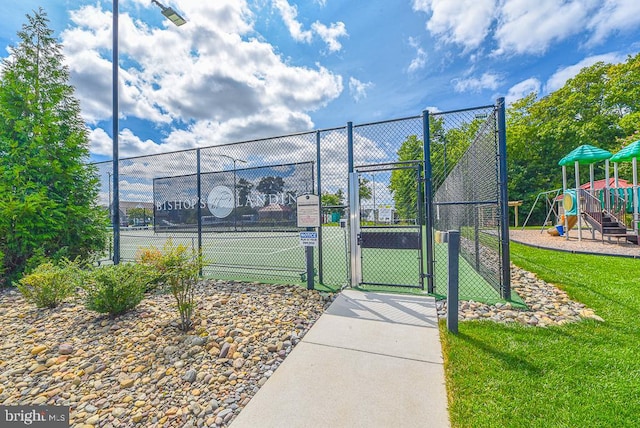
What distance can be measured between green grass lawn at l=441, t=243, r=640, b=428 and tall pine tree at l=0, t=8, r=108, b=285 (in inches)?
291

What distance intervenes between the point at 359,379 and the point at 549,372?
5.06ft

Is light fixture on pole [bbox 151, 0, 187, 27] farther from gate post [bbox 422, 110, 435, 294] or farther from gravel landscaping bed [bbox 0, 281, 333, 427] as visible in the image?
gravel landscaping bed [bbox 0, 281, 333, 427]

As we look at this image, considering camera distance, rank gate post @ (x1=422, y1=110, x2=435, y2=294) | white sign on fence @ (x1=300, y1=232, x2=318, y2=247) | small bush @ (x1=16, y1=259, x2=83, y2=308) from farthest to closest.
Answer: white sign on fence @ (x1=300, y1=232, x2=318, y2=247) → gate post @ (x1=422, y1=110, x2=435, y2=294) → small bush @ (x1=16, y1=259, x2=83, y2=308)

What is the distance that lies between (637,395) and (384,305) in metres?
2.42

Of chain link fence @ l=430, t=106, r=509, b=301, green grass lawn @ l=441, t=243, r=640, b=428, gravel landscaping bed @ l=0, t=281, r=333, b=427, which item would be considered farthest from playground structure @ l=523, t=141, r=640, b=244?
gravel landscaping bed @ l=0, t=281, r=333, b=427

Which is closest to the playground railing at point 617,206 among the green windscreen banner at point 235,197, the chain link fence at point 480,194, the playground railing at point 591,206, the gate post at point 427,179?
the playground railing at point 591,206

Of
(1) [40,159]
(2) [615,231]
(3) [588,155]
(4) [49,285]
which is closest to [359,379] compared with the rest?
(4) [49,285]

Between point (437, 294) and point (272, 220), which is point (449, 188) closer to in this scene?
point (437, 294)

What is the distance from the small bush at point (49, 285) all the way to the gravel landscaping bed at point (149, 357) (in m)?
0.15

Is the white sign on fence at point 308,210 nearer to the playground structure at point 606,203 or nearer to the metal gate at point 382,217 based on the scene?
the metal gate at point 382,217

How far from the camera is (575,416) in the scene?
1785 mm

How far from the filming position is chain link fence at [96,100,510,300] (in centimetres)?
442

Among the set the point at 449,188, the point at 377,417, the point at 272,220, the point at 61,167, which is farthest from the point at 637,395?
the point at 61,167

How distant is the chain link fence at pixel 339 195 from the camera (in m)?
4.42
